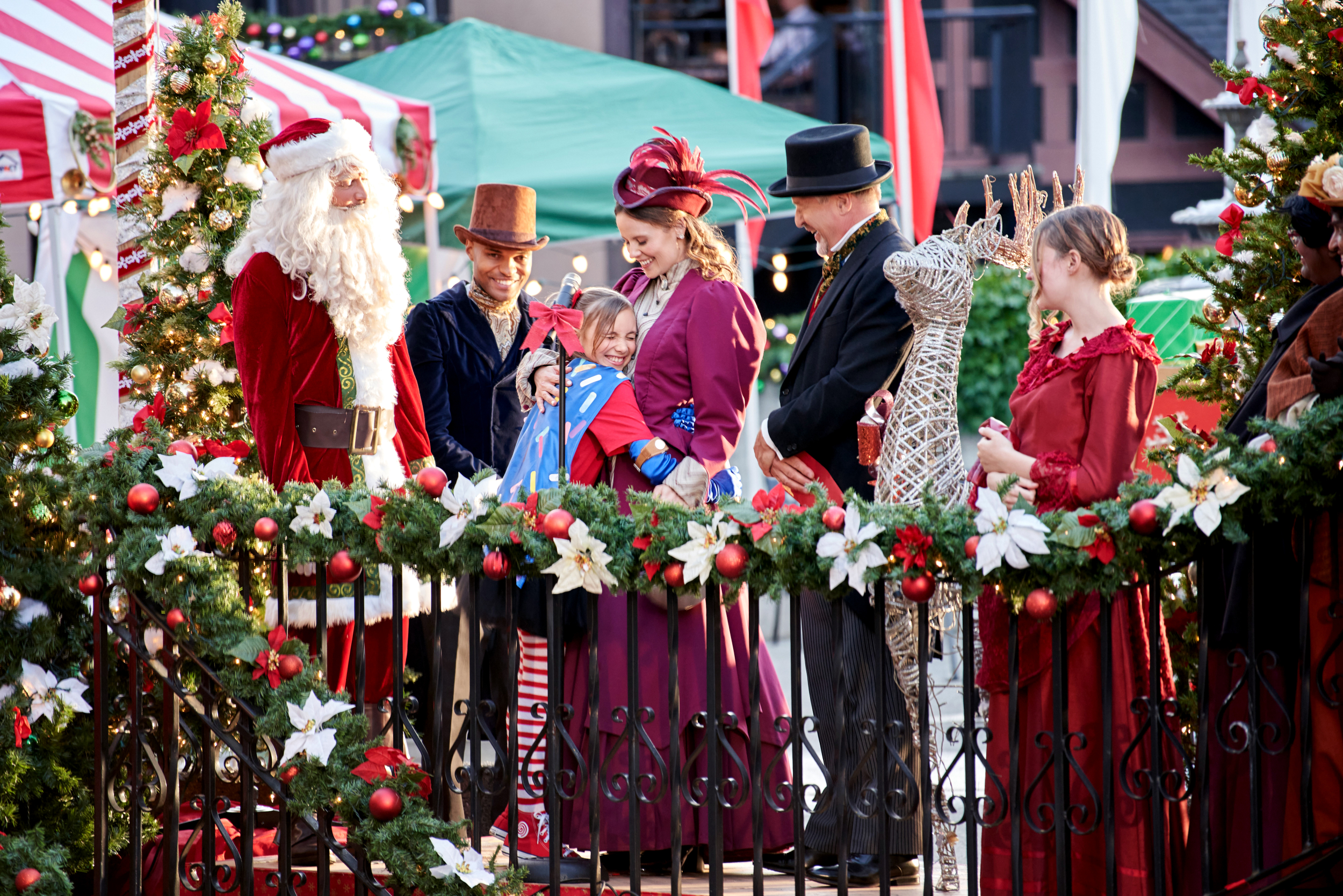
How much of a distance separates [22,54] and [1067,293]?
6.10 metres

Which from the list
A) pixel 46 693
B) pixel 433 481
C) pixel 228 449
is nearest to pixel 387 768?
pixel 433 481

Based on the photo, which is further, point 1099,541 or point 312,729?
point 312,729

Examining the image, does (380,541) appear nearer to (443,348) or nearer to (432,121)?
(443,348)

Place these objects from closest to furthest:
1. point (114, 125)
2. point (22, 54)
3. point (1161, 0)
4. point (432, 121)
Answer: point (114, 125) < point (22, 54) < point (432, 121) < point (1161, 0)

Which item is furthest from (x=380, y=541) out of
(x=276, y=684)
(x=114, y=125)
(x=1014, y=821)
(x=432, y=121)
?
(x=432, y=121)

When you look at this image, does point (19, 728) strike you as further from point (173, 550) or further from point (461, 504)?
point (461, 504)

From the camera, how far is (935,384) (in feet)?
12.5

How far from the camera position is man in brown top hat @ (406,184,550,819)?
5.17 metres

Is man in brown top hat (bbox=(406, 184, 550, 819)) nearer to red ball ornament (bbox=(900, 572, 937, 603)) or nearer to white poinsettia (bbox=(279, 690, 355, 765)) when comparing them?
white poinsettia (bbox=(279, 690, 355, 765))

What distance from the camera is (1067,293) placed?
3406 millimetres

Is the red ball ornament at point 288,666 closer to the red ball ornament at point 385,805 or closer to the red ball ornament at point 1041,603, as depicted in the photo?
the red ball ornament at point 385,805

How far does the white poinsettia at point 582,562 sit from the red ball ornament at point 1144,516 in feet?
3.82

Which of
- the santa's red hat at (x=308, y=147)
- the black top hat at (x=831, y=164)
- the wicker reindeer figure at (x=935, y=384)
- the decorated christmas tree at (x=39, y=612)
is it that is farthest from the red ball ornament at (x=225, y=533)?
the black top hat at (x=831, y=164)

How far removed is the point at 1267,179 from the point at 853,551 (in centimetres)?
185
